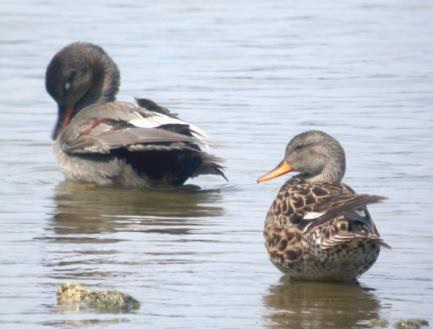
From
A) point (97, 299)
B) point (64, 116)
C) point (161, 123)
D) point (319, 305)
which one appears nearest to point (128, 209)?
point (161, 123)

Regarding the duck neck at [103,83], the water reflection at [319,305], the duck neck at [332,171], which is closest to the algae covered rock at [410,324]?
the water reflection at [319,305]

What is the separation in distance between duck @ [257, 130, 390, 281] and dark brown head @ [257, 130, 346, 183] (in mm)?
443

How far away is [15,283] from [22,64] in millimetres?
10013

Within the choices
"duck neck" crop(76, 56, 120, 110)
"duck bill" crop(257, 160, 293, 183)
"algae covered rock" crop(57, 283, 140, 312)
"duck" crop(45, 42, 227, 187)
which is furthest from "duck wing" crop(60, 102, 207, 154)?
"algae covered rock" crop(57, 283, 140, 312)

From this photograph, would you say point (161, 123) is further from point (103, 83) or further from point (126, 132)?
point (103, 83)

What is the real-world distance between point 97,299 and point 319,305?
124 centimetres

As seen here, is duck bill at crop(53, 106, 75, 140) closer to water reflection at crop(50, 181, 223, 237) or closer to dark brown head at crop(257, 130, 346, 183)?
water reflection at crop(50, 181, 223, 237)

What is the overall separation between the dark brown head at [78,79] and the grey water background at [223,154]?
514 millimetres

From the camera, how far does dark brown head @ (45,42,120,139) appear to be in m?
13.6

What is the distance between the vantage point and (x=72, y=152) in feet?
41.5

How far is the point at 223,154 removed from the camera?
13.4 meters

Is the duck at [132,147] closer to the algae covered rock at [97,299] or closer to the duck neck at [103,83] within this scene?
the duck neck at [103,83]

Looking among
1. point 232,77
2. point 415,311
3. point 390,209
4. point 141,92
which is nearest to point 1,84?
point 141,92

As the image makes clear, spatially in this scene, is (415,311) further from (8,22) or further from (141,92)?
(8,22)
